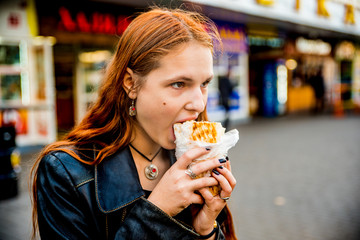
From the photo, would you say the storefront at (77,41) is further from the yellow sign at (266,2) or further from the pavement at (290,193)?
the yellow sign at (266,2)

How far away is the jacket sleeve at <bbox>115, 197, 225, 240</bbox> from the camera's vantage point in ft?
4.60

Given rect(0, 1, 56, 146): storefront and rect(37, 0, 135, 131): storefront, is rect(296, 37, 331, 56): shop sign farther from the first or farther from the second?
rect(0, 1, 56, 146): storefront

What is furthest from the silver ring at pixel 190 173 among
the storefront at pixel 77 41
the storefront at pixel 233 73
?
the storefront at pixel 233 73

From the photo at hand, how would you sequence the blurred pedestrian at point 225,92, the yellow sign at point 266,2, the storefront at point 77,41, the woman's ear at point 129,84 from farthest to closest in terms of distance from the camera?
the yellow sign at point 266,2 < the blurred pedestrian at point 225,92 < the storefront at point 77,41 < the woman's ear at point 129,84

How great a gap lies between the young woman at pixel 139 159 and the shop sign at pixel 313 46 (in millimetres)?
20118

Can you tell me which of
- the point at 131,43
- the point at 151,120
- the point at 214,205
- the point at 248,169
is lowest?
the point at 248,169

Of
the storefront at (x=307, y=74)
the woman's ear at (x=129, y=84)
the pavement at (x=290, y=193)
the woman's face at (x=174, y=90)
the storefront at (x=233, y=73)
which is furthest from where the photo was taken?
the storefront at (x=307, y=74)

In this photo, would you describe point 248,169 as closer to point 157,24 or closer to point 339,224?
point 339,224

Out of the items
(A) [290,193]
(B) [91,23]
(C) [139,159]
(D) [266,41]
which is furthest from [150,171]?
(D) [266,41]

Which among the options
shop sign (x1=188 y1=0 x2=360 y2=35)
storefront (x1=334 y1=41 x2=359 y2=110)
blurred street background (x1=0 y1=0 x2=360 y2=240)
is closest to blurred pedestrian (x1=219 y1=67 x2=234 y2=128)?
blurred street background (x1=0 y1=0 x2=360 y2=240)

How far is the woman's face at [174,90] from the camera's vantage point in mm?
1530

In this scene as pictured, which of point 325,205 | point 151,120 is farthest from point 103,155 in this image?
point 325,205

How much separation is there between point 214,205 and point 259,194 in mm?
4721

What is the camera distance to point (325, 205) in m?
5.35
